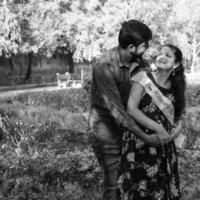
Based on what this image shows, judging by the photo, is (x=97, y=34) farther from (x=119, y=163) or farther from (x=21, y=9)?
(x=119, y=163)

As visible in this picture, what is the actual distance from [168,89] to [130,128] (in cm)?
43

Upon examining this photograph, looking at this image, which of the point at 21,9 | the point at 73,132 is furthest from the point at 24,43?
the point at 73,132

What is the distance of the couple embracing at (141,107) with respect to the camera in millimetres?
2676

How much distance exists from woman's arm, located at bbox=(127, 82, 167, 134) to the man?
43mm

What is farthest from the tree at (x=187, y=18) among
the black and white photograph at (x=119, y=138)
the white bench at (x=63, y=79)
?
the black and white photograph at (x=119, y=138)

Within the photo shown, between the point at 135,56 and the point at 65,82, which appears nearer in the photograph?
the point at 135,56

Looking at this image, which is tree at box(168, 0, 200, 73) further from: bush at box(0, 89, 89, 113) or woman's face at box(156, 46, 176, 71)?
woman's face at box(156, 46, 176, 71)

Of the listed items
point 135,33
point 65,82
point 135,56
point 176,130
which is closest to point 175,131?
point 176,130

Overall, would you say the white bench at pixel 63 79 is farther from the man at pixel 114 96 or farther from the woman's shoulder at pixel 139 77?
the woman's shoulder at pixel 139 77

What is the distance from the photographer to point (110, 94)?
2.69 m

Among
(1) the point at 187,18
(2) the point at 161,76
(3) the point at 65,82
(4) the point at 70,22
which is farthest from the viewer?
(1) the point at 187,18

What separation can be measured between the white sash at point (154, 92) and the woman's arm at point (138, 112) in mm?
37

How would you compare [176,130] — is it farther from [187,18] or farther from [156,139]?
[187,18]

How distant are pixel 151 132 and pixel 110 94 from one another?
374 millimetres
